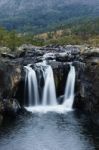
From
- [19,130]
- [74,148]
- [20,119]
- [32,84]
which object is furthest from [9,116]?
[74,148]

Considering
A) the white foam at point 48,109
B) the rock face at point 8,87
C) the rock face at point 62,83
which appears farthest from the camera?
the white foam at point 48,109

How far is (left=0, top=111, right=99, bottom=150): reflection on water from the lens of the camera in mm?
58656

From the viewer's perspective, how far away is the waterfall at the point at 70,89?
79.5 m

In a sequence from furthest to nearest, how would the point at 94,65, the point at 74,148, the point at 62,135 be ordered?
the point at 94,65 → the point at 62,135 → the point at 74,148

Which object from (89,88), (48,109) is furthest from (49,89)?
(89,88)

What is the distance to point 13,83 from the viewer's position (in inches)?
3044

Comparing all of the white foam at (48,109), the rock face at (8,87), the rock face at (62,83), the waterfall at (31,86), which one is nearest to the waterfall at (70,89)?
the rock face at (62,83)

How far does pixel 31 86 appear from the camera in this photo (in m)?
84.0

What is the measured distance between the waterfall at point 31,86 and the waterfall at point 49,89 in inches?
63.9

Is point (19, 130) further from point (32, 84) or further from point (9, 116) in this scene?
point (32, 84)

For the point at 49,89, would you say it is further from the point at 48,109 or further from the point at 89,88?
the point at 89,88

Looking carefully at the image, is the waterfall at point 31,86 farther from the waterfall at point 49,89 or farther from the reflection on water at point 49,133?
the reflection on water at point 49,133

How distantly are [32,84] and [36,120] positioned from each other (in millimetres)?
15010

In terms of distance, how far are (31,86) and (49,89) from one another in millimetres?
3660
